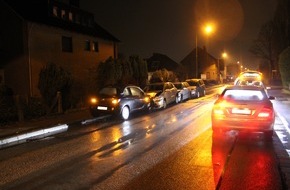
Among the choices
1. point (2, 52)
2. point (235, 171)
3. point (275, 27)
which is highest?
point (275, 27)

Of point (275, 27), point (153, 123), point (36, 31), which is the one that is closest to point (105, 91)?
point (153, 123)

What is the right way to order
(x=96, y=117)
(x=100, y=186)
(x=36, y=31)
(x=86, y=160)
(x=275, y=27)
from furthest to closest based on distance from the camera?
(x=275, y=27), (x=36, y=31), (x=96, y=117), (x=86, y=160), (x=100, y=186)

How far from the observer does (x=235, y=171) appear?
7.24 meters

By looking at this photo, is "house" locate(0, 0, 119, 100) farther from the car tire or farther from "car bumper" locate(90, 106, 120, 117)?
the car tire

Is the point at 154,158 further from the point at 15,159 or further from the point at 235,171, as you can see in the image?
the point at 15,159

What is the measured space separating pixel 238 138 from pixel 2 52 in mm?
21809

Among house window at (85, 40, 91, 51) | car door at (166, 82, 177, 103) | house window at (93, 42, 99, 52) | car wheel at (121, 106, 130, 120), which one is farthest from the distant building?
car wheel at (121, 106, 130, 120)

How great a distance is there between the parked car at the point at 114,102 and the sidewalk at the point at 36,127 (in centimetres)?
64

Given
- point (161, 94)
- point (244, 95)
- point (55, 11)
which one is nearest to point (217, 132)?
point (244, 95)

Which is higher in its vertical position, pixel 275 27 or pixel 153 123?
pixel 275 27

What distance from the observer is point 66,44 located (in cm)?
3088

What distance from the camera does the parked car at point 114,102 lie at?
16.3 metres

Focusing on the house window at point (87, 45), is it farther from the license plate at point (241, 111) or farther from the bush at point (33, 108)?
the license plate at point (241, 111)

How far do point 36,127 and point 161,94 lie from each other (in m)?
9.15
